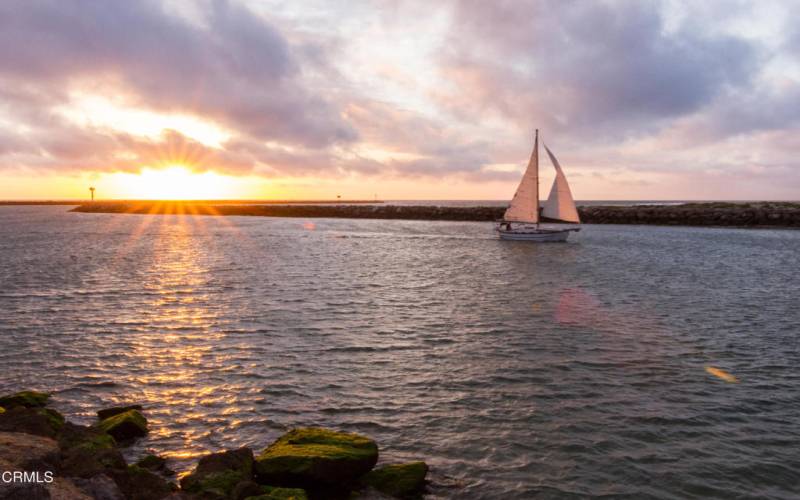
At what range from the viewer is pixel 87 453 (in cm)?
966

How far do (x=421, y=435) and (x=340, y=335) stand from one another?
9.62 meters

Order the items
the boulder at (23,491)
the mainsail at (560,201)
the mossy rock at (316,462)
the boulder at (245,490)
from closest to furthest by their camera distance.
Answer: the boulder at (23,491) → the boulder at (245,490) → the mossy rock at (316,462) → the mainsail at (560,201)

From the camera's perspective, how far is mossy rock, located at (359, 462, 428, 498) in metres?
9.83

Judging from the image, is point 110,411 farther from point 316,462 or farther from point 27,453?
point 316,462

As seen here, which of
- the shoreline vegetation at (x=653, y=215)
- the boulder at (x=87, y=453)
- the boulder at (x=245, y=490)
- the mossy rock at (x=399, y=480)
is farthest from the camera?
the shoreline vegetation at (x=653, y=215)

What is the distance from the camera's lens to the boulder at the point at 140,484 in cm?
902

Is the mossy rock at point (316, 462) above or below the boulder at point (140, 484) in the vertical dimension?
above

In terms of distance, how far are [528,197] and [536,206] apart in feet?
5.85

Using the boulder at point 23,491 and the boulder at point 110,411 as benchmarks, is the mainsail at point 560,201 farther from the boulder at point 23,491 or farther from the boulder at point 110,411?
the boulder at point 23,491

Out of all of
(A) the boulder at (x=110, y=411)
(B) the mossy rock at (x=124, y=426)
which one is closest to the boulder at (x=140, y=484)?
(B) the mossy rock at (x=124, y=426)

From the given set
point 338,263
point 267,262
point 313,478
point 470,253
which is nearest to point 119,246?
point 267,262

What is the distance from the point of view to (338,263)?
48531 mm

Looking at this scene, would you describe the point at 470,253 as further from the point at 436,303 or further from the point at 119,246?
the point at 119,246

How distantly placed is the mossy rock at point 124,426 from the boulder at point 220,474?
257 centimetres
